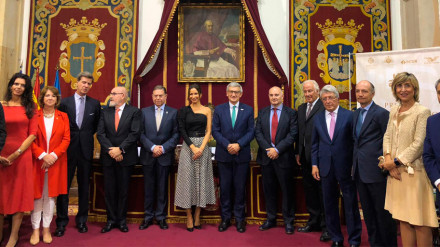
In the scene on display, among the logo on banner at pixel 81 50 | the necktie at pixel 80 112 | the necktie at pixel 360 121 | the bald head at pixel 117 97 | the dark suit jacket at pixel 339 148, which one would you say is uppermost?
the logo on banner at pixel 81 50

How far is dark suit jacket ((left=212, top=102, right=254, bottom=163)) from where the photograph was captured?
10.8ft

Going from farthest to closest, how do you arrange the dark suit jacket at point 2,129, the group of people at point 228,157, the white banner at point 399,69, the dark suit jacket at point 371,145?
the white banner at point 399,69 < the dark suit jacket at point 2,129 < the dark suit jacket at point 371,145 < the group of people at point 228,157

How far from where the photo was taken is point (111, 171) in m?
3.32

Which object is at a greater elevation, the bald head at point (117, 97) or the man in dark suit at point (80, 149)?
the bald head at point (117, 97)

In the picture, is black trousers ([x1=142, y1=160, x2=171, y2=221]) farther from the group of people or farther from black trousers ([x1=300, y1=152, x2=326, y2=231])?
black trousers ([x1=300, y1=152, x2=326, y2=231])

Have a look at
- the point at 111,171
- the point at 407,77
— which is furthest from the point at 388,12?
the point at 111,171

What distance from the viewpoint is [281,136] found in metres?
3.31

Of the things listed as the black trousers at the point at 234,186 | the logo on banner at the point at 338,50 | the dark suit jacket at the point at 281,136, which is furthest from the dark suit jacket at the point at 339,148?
the logo on banner at the point at 338,50

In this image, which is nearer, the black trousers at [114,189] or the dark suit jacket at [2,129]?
the dark suit jacket at [2,129]

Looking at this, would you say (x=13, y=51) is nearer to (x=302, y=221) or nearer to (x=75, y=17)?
(x=75, y=17)

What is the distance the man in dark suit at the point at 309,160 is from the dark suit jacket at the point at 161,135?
1.38m

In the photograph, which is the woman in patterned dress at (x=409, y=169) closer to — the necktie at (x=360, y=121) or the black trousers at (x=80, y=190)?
the necktie at (x=360, y=121)

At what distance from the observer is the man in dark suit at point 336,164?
2.74 m

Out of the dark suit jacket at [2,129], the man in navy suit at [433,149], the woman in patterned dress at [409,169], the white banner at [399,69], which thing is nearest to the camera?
the man in navy suit at [433,149]
